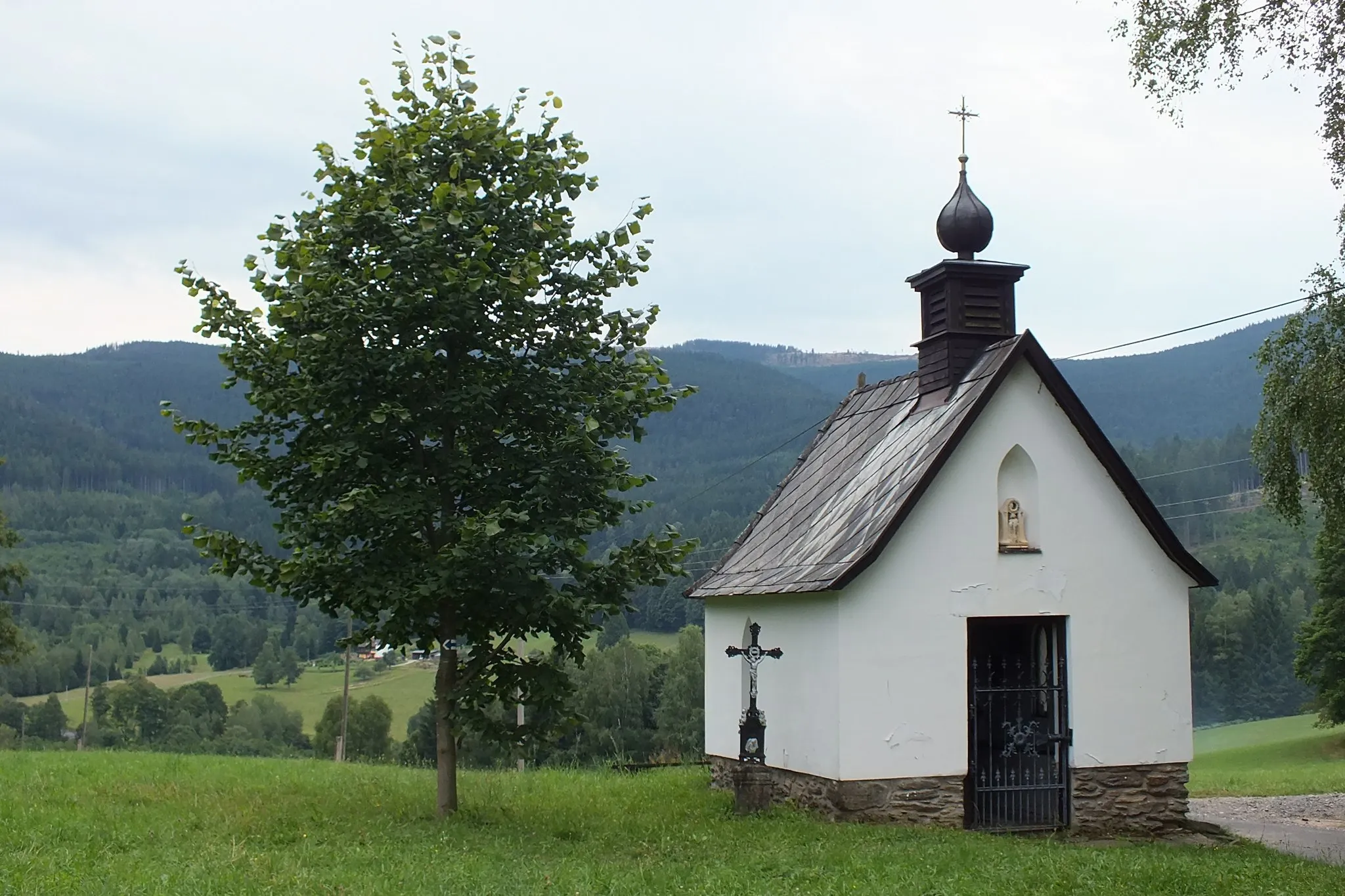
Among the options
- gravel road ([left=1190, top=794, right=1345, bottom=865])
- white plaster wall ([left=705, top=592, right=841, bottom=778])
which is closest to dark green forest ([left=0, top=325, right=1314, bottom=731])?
white plaster wall ([left=705, top=592, right=841, bottom=778])

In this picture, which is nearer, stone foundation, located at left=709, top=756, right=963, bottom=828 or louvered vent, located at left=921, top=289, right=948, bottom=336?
stone foundation, located at left=709, top=756, right=963, bottom=828

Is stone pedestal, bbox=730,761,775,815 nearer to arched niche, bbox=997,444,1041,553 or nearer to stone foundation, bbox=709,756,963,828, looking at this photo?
stone foundation, bbox=709,756,963,828

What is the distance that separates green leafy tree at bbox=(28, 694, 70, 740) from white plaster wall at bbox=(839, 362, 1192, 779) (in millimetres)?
57957

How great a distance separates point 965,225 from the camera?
15594mm

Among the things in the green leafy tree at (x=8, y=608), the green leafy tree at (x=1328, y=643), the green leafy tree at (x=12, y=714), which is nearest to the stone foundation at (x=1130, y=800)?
the green leafy tree at (x=1328, y=643)

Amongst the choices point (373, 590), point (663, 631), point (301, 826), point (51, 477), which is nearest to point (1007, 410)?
point (373, 590)

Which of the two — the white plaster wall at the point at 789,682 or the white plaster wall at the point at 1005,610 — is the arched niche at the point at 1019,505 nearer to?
the white plaster wall at the point at 1005,610

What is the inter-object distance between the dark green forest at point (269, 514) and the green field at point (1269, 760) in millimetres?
9967

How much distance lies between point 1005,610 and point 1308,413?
387 cm

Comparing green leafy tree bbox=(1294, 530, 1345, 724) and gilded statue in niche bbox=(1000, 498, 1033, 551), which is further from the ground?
gilded statue in niche bbox=(1000, 498, 1033, 551)

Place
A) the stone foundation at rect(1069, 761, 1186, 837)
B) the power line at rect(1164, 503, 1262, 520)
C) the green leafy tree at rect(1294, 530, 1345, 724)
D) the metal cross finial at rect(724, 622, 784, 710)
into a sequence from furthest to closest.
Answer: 1. the power line at rect(1164, 503, 1262, 520)
2. the green leafy tree at rect(1294, 530, 1345, 724)
3. the metal cross finial at rect(724, 622, 784, 710)
4. the stone foundation at rect(1069, 761, 1186, 837)

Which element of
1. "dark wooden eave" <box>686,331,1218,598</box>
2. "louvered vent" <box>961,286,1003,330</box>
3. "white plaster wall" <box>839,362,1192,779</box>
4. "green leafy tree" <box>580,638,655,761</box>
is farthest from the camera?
"green leafy tree" <box>580,638,655,761</box>

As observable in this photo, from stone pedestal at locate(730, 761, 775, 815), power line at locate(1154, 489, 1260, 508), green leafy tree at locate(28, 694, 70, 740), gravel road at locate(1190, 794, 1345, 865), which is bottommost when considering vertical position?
green leafy tree at locate(28, 694, 70, 740)

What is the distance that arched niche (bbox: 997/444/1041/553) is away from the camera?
44.8ft
